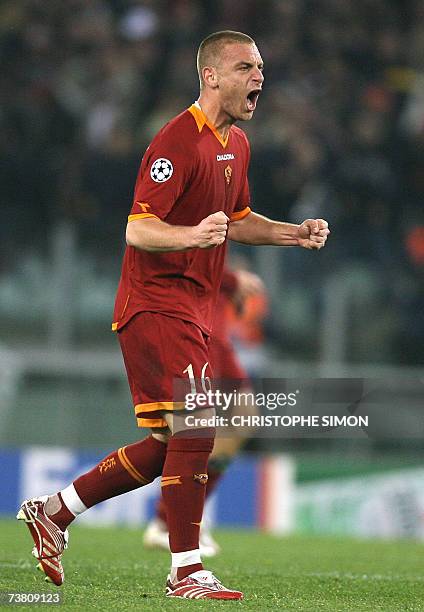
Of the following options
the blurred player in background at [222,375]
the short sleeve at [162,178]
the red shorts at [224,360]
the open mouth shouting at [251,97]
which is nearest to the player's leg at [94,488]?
the short sleeve at [162,178]

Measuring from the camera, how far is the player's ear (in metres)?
4.97

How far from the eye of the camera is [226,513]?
11.6 metres

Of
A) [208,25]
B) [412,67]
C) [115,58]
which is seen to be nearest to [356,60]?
[412,67]

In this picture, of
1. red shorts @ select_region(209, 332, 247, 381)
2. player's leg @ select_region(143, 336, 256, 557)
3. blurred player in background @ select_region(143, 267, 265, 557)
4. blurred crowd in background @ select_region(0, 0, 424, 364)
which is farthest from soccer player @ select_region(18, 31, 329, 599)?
blurred crowd in background @ select_region(0, 0, 424, 364)

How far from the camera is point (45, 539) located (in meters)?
4.86

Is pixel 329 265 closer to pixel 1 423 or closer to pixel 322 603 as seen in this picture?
pixel 1 423

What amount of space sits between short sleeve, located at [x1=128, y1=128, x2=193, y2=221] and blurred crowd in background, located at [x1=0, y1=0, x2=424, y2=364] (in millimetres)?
6368

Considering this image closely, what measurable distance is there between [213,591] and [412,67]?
9565 millimetres

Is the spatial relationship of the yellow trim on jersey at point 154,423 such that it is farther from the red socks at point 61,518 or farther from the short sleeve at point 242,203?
the short sleeve at point 242,203

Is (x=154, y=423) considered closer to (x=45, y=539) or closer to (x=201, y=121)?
(x=45, y=539)

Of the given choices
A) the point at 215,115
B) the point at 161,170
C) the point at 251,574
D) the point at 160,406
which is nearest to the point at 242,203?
the point at 215,115

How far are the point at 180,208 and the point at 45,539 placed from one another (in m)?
1.41

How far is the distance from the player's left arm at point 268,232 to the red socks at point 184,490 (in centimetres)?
100

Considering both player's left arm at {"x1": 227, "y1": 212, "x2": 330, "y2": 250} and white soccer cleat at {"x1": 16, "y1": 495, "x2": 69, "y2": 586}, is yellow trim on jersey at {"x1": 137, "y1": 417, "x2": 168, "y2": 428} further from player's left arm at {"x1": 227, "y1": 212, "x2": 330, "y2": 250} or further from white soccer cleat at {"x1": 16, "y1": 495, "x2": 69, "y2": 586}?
player's left arm at {"x1": 227, "y1": 212, "x2": 330, "y2": 250}
